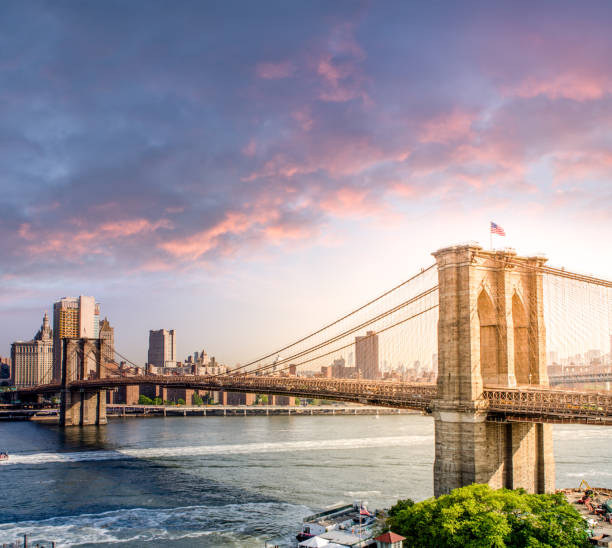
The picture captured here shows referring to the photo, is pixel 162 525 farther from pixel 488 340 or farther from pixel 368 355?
pixel 368 355

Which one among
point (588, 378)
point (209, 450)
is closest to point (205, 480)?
point (209, 450)

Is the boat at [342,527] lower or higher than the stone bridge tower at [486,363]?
lower

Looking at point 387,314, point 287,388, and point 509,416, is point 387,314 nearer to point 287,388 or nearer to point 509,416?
point 287,388

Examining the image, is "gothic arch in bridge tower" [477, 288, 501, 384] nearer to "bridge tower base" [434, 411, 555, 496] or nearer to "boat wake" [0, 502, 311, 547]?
"bridge tower base" [434, 411, 555, 496]

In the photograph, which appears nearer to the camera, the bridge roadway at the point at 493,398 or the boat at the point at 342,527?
the bridge roadway at the point at 493,398

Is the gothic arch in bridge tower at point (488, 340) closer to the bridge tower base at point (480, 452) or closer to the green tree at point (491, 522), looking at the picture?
the bridge tower base at point (480, 452)

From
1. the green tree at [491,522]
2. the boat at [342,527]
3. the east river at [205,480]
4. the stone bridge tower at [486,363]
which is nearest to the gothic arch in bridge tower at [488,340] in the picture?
the stone bridge tower at [486,363]

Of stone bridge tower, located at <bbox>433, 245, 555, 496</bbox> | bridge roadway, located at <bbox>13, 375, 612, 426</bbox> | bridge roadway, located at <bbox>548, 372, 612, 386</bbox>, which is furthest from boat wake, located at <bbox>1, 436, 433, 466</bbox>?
stone bridge tower, located at <bbox>433, 245, 555, 496</bbox>
